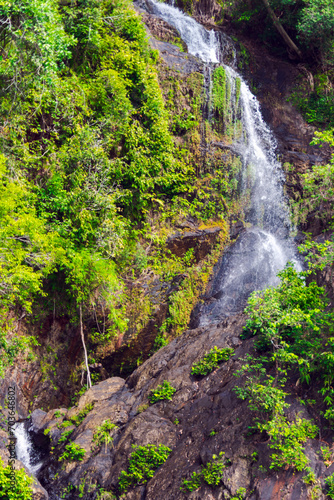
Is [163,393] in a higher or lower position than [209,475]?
lower

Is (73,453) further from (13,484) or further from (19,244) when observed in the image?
(19,244)

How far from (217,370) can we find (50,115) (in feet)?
29.1

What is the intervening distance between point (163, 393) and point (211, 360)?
1325 millimetres

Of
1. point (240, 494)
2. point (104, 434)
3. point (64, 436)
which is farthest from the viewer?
point (64, 436)

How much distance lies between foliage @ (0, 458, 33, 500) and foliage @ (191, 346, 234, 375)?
405cm

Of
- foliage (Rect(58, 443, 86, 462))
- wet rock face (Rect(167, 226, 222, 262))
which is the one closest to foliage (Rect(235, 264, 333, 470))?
foliage (Rect(58, 443, 86, 462))

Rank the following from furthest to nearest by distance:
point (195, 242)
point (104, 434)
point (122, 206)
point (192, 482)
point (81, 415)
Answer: point (195, 242) → point (122, 206) → point (81, 415) → point (104, 434) → point (192, 482)

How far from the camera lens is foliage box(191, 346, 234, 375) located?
950 centimetres

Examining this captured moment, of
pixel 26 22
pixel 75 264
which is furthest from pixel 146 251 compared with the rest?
pixel 26 22

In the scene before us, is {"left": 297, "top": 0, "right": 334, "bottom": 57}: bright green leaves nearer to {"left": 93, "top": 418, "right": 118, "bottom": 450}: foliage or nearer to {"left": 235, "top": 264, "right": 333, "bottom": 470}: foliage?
{"left": 235, "top": 264, "right": 333, "bottom": 470}: foliage

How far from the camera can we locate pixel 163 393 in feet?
31.3

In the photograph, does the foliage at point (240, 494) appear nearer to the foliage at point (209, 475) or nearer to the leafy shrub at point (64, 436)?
the foliage at point (209, 475)

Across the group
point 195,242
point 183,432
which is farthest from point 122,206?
point 183,432

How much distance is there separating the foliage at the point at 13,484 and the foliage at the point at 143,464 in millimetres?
1751
